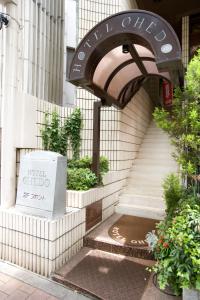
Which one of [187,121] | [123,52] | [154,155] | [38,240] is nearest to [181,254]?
[187,121]

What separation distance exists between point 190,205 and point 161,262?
96 centimetres

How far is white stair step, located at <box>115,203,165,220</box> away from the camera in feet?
20.3

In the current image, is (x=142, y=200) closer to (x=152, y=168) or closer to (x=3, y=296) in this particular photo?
(x=152, y=168)

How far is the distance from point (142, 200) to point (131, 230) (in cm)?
157

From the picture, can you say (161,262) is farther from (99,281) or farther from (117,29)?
(117,29)

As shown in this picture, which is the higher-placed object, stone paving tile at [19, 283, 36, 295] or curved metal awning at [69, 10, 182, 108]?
curved metal awning at [69, 10, 182, 108]

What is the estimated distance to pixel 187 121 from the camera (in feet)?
11.9

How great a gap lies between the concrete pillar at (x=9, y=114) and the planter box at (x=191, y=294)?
11.5 ft

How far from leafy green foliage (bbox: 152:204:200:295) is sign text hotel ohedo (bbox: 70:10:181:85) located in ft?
7.65

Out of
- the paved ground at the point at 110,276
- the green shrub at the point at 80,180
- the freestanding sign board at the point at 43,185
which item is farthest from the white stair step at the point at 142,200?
the freestanding sign board at the point at 43,185

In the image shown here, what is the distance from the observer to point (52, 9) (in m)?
6.61

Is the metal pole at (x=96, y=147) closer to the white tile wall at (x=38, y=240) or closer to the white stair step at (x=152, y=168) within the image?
the white tile wall at (x=38, y=240)

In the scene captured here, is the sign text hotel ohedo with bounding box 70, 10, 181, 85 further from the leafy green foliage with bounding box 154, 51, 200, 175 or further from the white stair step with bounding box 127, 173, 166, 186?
the white stair step with bounding box 127, 173, 166, 186

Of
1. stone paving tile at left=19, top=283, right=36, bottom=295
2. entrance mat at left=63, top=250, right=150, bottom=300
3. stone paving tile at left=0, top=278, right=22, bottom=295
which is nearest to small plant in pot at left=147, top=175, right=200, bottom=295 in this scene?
entrance mat at left=63, top=250, right=150, bottom=300
